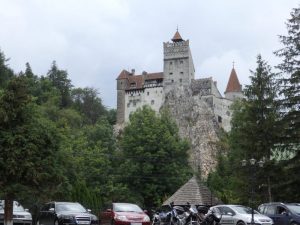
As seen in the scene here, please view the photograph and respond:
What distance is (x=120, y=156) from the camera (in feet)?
216

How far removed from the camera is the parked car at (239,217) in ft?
80.2

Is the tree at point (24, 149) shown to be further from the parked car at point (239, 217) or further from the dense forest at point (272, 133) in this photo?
the dense forest at point (272, 133)

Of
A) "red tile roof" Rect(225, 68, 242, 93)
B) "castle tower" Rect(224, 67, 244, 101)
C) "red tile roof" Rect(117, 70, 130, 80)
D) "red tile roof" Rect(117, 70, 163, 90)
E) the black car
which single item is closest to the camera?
the black car

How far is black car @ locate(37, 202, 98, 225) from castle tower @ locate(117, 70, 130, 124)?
9010 cm

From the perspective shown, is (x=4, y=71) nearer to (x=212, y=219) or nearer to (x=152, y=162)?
(x=152, y=162)

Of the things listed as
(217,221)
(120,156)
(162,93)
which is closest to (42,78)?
(162,93)

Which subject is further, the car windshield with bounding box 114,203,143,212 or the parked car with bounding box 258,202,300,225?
the car windshield with bounding box 114,203,143,212

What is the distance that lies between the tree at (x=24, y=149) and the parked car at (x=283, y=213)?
10.6m

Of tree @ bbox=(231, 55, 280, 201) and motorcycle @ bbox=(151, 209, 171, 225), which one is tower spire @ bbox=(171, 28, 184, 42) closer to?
tree @ bbox=(231, 55, 280, 201)

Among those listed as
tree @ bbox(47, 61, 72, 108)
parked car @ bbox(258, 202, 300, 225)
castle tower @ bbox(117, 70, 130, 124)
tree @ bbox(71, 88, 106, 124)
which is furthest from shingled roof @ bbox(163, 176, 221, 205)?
castle tower @ bbox(117, 70, 130, 124)

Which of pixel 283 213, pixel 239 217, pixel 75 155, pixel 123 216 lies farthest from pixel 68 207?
pixel 75 155

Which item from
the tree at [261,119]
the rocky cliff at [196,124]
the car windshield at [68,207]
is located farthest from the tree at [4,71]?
the car windshield at [68,207]

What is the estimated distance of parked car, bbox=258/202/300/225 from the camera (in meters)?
24.5

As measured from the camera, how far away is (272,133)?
37375 millimetres
